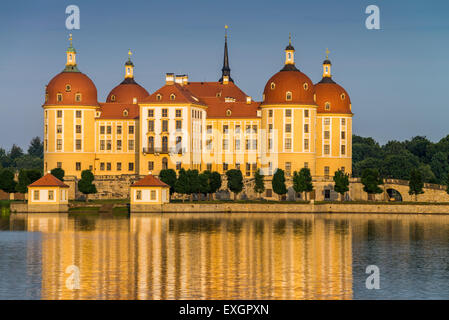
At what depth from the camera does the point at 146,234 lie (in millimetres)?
72250

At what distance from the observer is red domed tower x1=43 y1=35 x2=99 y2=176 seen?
119 meters

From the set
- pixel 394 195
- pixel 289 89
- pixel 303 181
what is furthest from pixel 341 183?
pixel 289 89

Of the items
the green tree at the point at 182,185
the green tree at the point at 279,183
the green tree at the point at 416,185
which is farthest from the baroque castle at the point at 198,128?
the green tree at the point at 416,185

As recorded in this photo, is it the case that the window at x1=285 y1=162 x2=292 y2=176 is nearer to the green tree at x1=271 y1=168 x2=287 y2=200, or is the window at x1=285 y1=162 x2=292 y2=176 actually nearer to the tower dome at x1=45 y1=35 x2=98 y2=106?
the green tree at x1=271 y1=168 x2=287 y2=200

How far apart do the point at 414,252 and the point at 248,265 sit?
45.5 feet

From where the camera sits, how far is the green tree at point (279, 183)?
4166 inches

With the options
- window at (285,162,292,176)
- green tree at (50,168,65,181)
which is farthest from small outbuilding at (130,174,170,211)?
window at (285,162,292,176)

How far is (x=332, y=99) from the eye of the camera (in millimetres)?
119812

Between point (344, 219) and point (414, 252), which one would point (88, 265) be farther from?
point (344, 219)

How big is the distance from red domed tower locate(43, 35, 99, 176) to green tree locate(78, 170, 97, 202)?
9717 mm

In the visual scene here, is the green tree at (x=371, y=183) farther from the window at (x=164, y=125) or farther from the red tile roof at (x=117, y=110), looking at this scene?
the red tile roof at (x=117, y=110)

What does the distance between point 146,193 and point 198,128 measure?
76.3 feet
